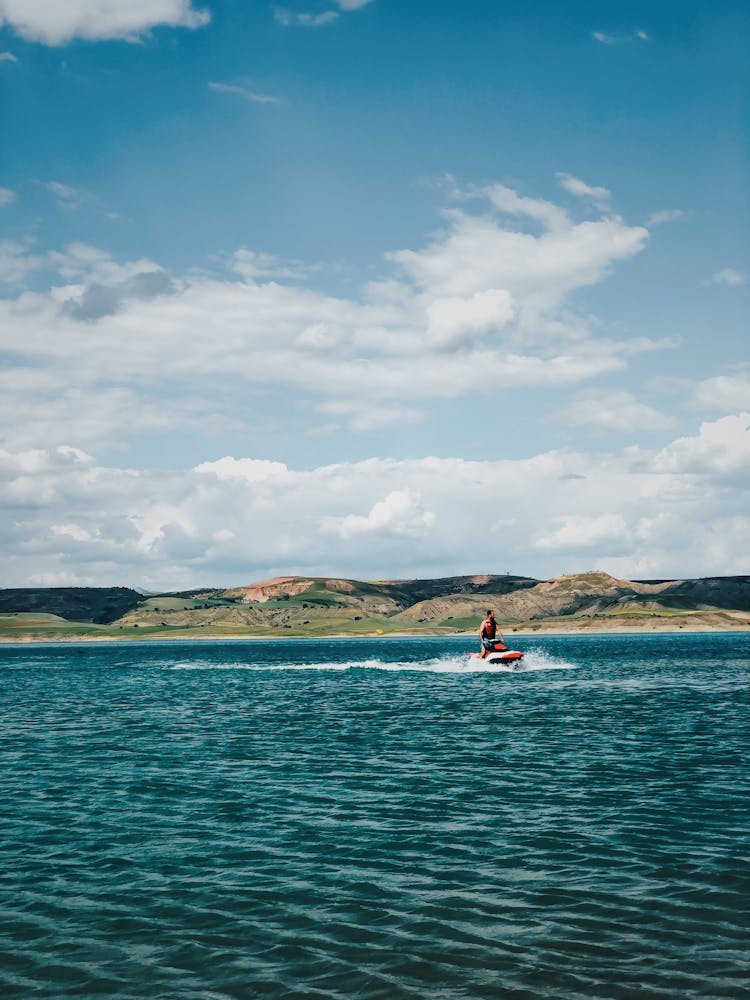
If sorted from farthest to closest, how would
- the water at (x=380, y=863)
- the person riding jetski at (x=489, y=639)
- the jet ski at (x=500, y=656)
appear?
the jet ski at (x=500, y=656), the person riding jetski at (x=489, y=639), the water at (x=380, y=863)

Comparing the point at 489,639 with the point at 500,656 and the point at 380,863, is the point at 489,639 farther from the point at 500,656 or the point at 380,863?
the point at 380,863

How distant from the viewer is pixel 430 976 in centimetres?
1395

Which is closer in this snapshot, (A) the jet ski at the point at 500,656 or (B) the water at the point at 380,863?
(B) the water at the point at 380,863

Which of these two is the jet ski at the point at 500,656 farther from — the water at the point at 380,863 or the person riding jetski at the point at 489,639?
the water at the point at 380,863

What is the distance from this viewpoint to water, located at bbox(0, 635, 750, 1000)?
14242mm

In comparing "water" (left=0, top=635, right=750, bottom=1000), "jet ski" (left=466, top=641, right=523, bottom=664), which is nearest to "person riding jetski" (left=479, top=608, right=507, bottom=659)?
"jet ski" (left=466, top=641, right=523, bottom=664)

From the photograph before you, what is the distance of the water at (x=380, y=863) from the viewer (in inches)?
561

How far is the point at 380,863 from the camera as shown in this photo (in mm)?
20078

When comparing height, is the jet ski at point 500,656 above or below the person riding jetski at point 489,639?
below

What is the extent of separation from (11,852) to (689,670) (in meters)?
85.6

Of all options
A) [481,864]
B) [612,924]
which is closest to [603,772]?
[481,864]

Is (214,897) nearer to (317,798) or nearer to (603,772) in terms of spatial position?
(317,798)

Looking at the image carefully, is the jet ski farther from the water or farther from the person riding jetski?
the water

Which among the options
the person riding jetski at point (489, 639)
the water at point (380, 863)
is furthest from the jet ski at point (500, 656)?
the water at point (380, 863)
